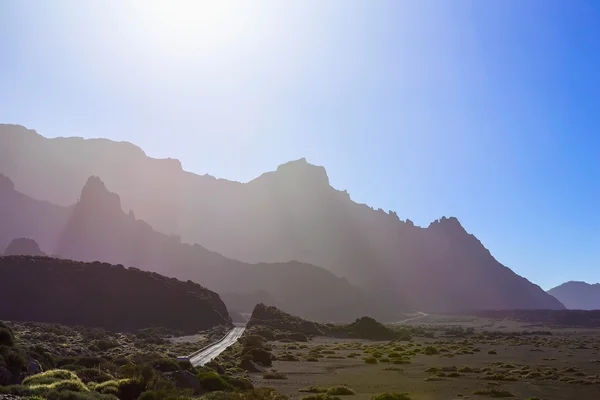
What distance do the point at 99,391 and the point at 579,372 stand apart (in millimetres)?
35961

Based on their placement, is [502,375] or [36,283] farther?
[36,283]

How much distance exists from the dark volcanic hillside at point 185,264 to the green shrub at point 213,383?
461ft

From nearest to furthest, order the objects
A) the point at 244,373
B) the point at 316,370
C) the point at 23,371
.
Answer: the point at 23,371
the point at 244,373
the point at 316,370

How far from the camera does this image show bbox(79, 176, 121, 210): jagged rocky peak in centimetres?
17500

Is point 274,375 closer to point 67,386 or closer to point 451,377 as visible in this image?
point 451,377

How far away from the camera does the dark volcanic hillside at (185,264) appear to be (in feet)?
558

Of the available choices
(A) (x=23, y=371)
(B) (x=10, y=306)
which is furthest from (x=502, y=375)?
(B) (x=10, y=306)

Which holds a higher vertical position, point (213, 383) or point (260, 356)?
point (213, 383)

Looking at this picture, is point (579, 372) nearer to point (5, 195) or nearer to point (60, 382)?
point (60, 382)

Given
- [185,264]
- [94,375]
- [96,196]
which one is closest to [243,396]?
[94,375]

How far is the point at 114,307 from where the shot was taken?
83.6 m

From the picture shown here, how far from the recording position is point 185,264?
18112 cm

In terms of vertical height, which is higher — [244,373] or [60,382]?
[60,382]

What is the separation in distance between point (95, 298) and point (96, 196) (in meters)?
103
